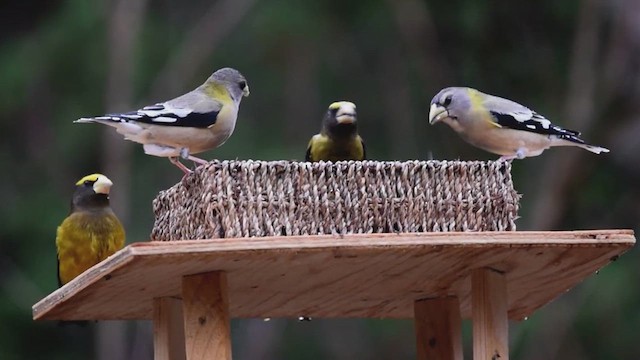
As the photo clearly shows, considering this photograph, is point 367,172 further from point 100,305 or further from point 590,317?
point 590,317

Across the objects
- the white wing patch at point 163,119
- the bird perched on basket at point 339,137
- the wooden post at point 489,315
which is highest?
the white wing patch at point 163,119

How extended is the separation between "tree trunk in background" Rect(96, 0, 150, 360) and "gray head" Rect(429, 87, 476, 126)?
7.48m

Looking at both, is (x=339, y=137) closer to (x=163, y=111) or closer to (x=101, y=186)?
(x=163, y=111)

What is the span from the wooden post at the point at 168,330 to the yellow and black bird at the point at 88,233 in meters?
1.33

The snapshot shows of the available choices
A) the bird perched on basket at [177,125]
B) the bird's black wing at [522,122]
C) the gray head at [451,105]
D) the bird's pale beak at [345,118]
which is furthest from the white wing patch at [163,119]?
the bird's black wing at [522,122]

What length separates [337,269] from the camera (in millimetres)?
5281

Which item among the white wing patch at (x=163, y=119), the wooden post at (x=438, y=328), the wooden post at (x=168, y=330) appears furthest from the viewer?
the white wing patch at (x=163, y=119)

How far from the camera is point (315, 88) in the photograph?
51.1 ft

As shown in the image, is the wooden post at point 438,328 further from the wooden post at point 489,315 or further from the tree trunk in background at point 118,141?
the tree trunk in background at point 118,141

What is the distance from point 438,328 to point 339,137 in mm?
1117

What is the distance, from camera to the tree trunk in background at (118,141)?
47.2 feet

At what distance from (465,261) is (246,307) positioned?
4.01 feet

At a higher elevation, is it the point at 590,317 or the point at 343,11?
the point at 343,11

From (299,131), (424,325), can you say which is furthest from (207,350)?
(299,131)
